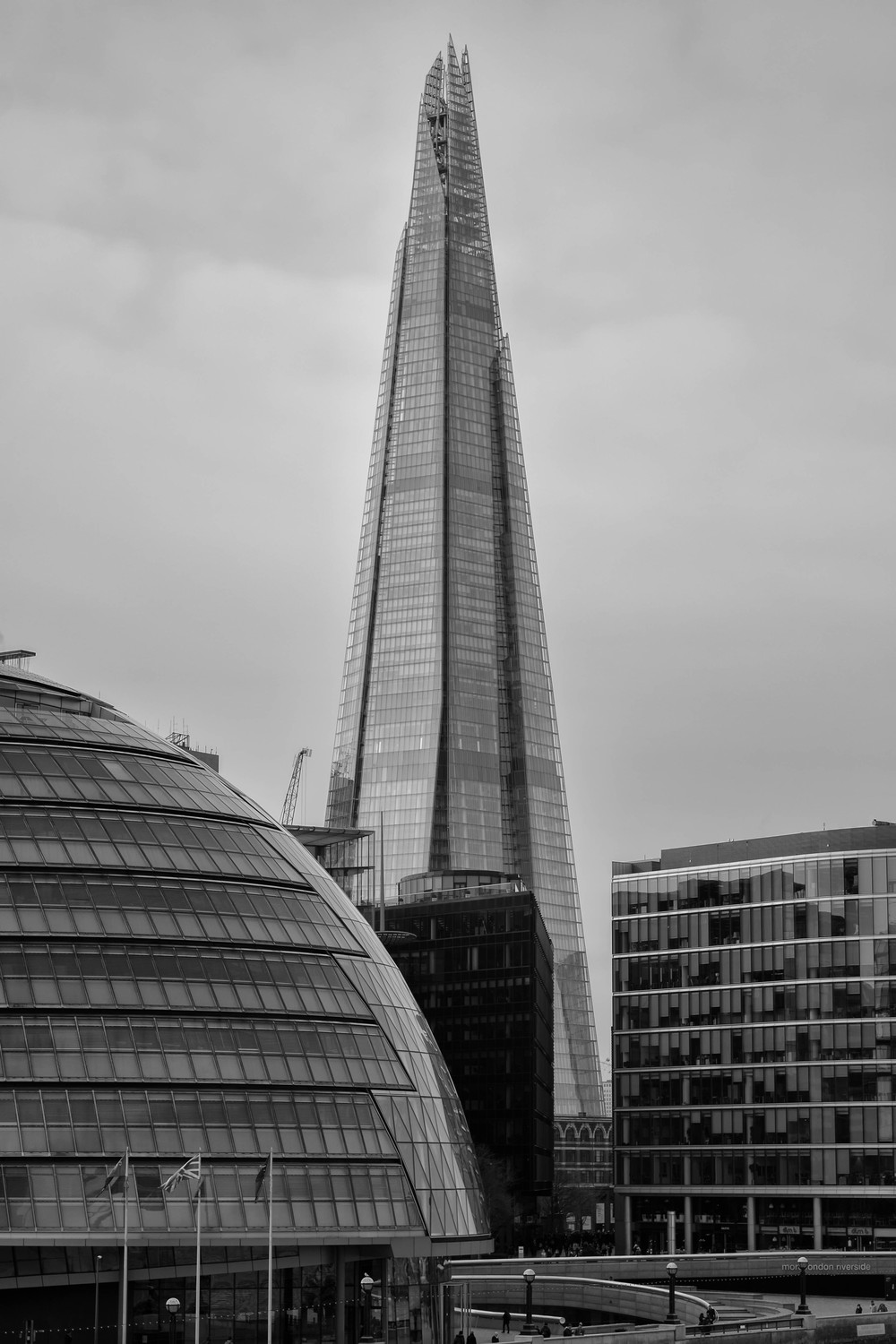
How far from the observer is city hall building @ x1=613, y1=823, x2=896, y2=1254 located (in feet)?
510

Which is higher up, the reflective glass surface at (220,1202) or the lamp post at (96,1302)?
the reflective glass surface at (220,1202)

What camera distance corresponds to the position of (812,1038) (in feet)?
520

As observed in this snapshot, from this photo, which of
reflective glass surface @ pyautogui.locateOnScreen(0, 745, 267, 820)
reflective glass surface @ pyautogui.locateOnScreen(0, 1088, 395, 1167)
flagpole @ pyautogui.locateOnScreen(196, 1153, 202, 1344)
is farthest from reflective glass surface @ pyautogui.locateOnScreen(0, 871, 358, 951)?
flagpole @ pyautogui.locateOnScreen(196, 1153, 202, 1344)

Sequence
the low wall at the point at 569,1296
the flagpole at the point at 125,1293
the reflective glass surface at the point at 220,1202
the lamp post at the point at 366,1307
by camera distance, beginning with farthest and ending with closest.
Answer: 1. the low wall at the point at 569,1296
2. the lamp post at the point at 366,1307
3. the reflective glass surface at the point at 220,1202
4. the flagpole at the point at 125,1293

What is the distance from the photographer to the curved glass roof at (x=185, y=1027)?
70375mm

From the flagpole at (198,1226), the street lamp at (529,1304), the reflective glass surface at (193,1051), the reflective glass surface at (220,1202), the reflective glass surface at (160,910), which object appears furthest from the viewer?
the street lamp at (529,1304)

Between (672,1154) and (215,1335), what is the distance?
102 metres

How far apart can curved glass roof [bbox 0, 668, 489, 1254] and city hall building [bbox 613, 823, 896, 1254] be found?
249ft

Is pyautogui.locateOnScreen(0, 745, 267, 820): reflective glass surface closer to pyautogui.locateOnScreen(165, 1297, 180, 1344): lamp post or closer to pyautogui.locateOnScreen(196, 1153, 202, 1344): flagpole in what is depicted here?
pyautogui.locateOnScreen(196, 1153, 202, 1344): flagpole

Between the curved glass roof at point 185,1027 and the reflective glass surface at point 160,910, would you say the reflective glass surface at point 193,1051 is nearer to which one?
the curved glass roof at point 185,1027

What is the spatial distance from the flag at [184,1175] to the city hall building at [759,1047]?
91893mm

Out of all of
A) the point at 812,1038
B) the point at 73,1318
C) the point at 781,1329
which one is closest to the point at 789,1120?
the point at 812,1038

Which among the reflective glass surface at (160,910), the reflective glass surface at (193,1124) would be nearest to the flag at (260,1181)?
the reflective glass surface at (193,1124)

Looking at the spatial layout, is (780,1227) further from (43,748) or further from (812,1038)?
(43,748)
